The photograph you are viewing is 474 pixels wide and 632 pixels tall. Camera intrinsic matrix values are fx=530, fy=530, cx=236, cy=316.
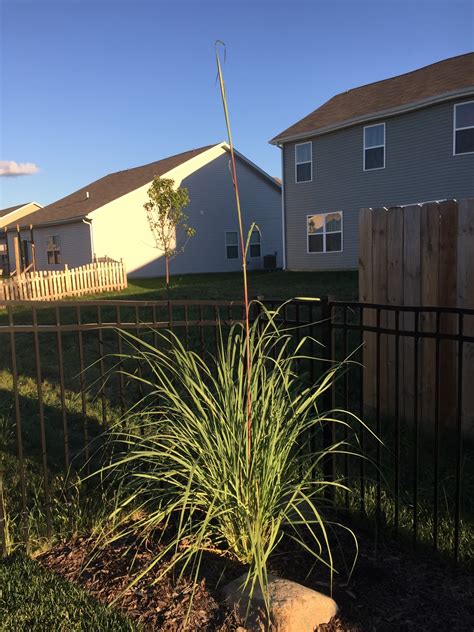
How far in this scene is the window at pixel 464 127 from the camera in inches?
592

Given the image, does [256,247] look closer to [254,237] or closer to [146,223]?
[254,237]

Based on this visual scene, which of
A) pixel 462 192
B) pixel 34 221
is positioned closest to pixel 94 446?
pixel 462 192

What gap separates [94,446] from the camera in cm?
450

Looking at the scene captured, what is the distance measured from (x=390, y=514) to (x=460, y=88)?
14724 millimetres

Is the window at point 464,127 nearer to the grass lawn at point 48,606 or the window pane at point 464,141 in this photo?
the window pane at point 464,141

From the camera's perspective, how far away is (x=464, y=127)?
596 inches

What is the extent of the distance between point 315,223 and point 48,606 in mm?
17920

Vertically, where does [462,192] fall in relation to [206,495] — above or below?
above

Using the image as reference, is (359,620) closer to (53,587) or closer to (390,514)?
(390,514)

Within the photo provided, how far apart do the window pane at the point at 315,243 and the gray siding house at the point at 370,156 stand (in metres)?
0.04

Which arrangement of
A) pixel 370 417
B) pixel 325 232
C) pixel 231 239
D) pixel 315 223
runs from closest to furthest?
pixel 370 417
pixel 325 232
pixel 315 223
pixel 231 239

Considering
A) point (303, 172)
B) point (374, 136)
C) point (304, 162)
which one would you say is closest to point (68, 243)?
point (303, 172)

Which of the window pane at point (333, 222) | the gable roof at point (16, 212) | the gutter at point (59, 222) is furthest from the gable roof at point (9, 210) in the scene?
the window pane at point (333, 222)

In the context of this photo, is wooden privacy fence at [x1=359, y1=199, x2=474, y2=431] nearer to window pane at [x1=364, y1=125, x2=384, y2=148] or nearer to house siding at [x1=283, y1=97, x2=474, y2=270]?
house siding at [x1=283, y1=97, x2=474, y2=270]
